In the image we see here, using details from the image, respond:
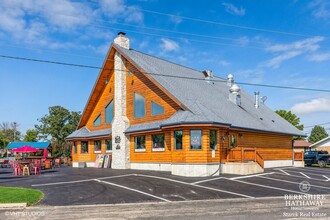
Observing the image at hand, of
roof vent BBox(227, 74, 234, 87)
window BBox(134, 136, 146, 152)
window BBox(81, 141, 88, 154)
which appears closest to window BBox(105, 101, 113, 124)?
window BBox(81, 141, 88, 154)

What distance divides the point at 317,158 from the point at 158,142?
20.4 meters

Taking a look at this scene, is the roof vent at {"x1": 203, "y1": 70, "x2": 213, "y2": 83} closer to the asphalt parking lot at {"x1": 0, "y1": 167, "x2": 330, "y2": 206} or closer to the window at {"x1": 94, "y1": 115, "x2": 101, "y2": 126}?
the window at {"x1": 94, "y1": 115, "x2": 101, "y2": 126}

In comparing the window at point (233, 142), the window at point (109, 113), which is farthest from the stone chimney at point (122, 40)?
the window at point (233, 142)

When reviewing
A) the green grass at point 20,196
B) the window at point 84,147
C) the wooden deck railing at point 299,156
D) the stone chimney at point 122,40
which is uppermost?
the stone chimney at point 122,40

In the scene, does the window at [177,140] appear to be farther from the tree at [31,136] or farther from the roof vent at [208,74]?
the tree at [31,136]

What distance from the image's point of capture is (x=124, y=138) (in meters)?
24.8

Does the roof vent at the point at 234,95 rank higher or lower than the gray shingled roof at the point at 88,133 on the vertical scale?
higher

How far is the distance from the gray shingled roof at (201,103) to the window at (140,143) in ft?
3.06

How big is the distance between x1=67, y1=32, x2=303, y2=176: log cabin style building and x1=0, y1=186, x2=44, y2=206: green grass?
8982mm

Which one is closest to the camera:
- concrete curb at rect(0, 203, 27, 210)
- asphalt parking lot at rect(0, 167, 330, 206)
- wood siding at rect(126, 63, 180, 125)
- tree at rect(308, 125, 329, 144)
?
concrete curb at rect(0, 203, 27, 210)

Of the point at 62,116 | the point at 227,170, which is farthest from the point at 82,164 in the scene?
the point at 62,116

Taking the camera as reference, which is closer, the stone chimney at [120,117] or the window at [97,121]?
the stone chimney at [120,117]

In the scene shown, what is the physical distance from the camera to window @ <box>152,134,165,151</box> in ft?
72.5

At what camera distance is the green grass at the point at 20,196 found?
11.3 m
